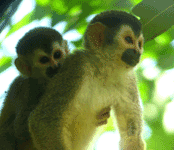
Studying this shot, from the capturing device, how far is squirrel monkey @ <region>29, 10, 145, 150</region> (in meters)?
2.21

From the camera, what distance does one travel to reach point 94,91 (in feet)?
8.13

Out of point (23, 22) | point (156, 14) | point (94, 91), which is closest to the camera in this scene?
point (156, 14)

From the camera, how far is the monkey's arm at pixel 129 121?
260 centimetres

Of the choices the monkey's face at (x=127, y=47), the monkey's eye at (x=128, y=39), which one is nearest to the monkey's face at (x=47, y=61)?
the monkey's face at (x=127, y=47)

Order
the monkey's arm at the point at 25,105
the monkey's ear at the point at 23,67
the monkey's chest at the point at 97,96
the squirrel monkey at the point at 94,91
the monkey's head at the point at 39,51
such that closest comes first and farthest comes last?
1. the squirrel monkey at the point at 94,91
2. the monkey's chest at the point at 97,96
3. the monkey's arm at the point at 25,105
4. the monkey's head at the point at 39,51
5. the monkey's ear at the point at 23,67

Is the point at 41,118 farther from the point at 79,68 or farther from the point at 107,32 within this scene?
the point at 107,32

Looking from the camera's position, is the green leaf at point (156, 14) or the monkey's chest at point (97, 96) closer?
the green leaf at point (156, 14)

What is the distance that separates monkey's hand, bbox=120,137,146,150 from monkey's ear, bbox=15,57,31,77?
146 cm

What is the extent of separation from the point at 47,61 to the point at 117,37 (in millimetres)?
901

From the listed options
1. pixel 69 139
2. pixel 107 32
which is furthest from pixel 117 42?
pixel 69 139

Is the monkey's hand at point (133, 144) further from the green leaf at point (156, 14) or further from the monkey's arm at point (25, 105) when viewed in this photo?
the green leaf at point (156, 14)

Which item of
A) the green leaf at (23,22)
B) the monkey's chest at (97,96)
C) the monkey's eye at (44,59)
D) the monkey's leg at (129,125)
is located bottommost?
the monkey's leg at (129,125)

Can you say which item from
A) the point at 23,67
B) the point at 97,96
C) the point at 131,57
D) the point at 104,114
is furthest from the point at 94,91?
the point at 23,67

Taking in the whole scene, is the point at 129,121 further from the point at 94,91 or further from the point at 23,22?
the point at 23,22
